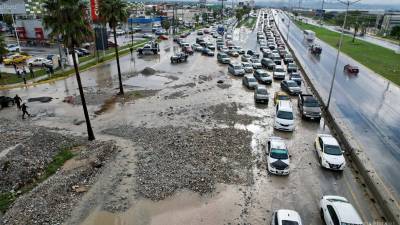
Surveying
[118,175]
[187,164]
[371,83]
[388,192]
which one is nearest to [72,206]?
[118,175]

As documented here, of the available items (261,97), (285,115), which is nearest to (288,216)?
(285,115)

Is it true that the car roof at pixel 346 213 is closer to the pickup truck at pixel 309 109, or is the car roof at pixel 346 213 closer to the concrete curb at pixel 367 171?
the concrete curb at pixel 367 171

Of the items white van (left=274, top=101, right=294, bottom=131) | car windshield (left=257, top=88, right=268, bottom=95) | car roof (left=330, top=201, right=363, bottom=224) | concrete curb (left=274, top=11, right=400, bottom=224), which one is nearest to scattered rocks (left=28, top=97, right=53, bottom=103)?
car windshield (left=257, top=88, right=268, bottom=95)

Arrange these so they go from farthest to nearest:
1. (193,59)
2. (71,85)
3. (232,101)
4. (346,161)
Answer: (193,59) < (71,85) < (232,101) < (346,161)

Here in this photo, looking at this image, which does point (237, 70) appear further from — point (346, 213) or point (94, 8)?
point (346, 213)

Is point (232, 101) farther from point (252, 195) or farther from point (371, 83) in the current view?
point (371, 83)

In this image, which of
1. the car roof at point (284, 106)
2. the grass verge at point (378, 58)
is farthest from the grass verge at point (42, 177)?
the grass verge at point (378, 58)
